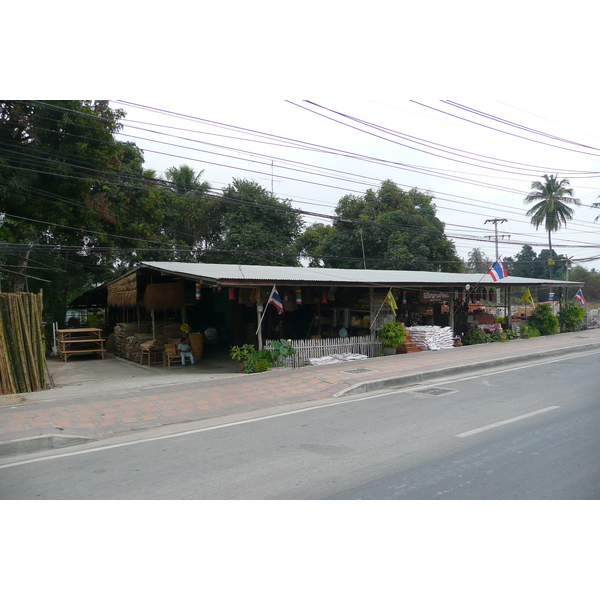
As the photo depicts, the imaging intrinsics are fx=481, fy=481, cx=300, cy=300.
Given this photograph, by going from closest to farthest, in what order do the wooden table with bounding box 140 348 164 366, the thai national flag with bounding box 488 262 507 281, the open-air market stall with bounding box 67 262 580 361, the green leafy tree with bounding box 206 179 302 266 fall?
the open-air market stall with bounding box 67 262 580 361, the wooden table with bounding box 140 348 164 366, the thai national flag with bounding box 488 262 507 281, the green leafy tree with bounding box 206 179 302 266

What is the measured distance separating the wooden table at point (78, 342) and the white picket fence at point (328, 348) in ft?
27.2

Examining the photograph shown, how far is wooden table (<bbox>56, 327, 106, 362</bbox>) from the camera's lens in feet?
60.7

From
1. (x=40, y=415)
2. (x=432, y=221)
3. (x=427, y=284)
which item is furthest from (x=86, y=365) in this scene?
(x=432, y=221)

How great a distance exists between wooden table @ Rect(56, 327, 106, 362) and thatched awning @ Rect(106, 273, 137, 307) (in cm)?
153

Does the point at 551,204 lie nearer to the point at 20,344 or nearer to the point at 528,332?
the point at 528,332

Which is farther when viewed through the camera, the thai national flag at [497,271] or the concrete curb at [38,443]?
the thai national flag at [497,271]

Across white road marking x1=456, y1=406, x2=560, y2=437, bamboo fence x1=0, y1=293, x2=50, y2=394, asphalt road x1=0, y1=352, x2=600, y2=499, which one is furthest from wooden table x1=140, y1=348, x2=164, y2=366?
white road marking x1=456, y1=406, x2=560, y2=437

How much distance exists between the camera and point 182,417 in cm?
822

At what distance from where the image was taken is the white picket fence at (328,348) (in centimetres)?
1355

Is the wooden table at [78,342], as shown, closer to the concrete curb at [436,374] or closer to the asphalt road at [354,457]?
the concrete curb at [436,374]

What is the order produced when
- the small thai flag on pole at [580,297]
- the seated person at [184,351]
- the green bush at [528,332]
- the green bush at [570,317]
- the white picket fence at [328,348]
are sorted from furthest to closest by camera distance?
1. the small thai flag on pole at [580,297]
2. the green bush at [570,317]
3. the green bush at [528,332]
4. the seated person at [184,351]
5. the white picket fence at [328,348]

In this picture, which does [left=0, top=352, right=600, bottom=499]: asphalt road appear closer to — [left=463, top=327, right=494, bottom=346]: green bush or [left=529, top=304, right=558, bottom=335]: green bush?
[left=463, top=327, right=494, bottom=346]: green bush

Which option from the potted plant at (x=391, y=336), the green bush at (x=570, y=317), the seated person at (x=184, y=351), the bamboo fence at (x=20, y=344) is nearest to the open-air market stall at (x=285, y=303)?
the potted plant at (x=391, y=336)

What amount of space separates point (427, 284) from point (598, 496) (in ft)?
42.6
